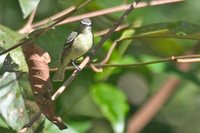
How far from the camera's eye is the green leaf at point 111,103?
7.06ft

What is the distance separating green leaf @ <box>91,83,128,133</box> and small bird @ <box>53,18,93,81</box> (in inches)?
14.9

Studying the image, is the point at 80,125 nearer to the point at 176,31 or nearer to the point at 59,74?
the point at 59,74

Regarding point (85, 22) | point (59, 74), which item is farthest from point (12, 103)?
point (85, 22)

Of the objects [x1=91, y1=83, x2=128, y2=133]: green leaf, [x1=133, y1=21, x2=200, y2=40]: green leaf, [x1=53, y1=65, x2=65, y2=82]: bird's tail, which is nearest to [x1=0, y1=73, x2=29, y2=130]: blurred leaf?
[x1=53, y1=65, x2=65, y2=82]: bird's tail

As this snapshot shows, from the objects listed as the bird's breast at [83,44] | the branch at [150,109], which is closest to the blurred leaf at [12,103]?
the bird's breast at [83,44]

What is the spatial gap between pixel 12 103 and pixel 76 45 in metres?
0.27

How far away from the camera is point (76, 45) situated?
6.01 ft

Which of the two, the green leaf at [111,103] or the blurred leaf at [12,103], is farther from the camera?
the green leaf at [111,103]

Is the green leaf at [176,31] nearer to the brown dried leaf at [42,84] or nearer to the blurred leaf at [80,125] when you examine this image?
the brown dried leaf at [42,84]

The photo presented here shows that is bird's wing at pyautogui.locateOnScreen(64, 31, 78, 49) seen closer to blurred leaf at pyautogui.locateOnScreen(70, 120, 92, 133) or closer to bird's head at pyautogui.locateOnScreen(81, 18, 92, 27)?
bird's head at pyautogui.locateOnScreen(81, 18, 92, 27)

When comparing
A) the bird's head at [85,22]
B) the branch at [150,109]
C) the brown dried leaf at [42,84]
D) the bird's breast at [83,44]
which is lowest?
the branch at [150,109]

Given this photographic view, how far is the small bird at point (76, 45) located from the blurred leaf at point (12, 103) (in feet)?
0.37

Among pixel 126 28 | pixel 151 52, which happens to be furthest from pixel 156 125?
pixel 126 28

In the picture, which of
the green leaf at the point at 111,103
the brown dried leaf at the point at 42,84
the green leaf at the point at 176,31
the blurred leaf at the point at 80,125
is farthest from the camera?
the blurred leaf at the point at 80,125
